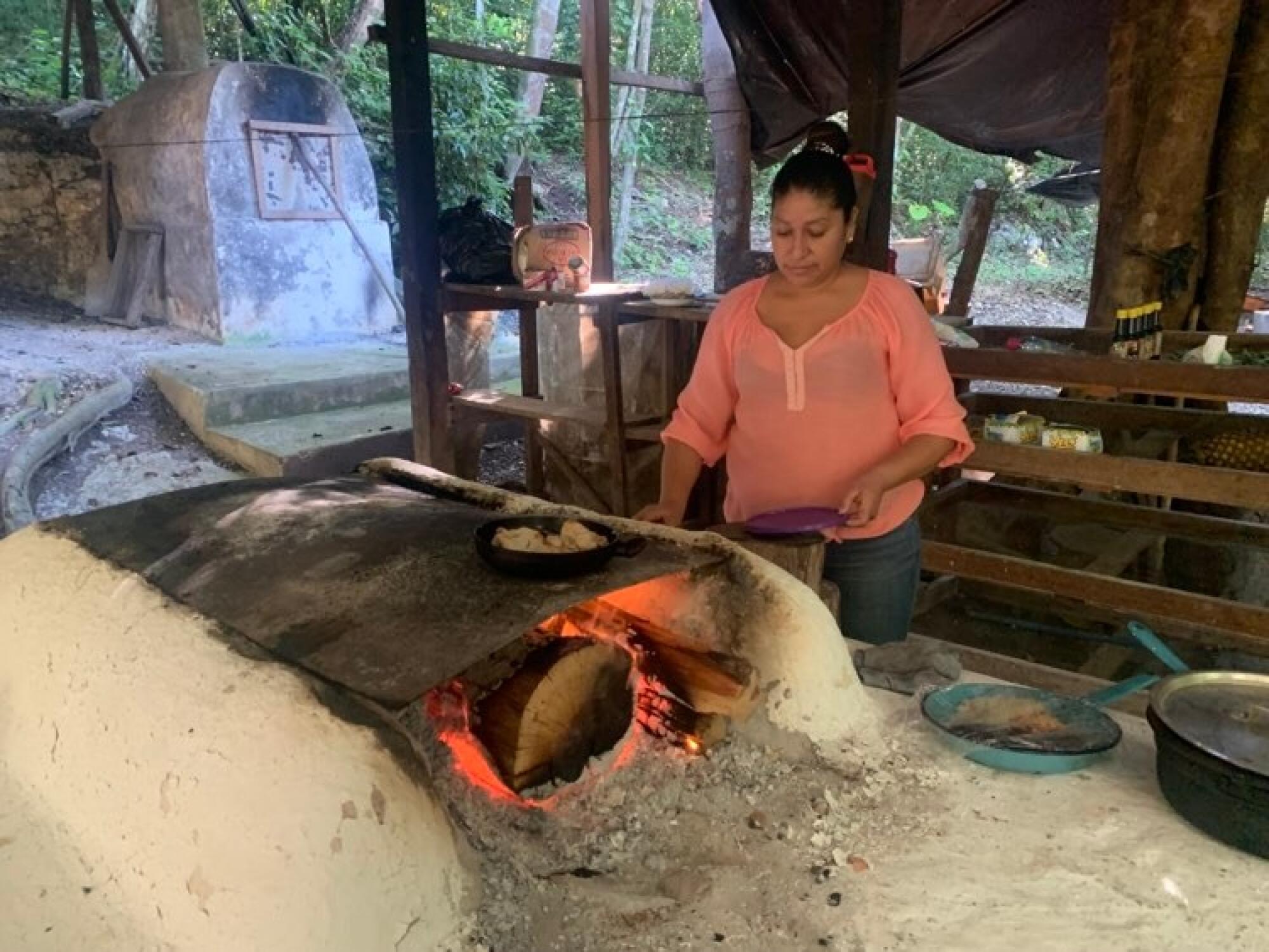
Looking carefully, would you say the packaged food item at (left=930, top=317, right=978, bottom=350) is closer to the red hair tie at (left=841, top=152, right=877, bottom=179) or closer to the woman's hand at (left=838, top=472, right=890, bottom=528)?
the red hair tie at (left=841, top=152, right=877, bottom=179)

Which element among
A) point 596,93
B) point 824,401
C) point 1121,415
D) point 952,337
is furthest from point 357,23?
point 824,401

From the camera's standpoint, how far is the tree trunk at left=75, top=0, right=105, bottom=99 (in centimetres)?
1007

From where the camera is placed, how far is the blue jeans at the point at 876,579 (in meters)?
2.43

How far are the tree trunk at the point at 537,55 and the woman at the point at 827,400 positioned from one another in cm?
1004

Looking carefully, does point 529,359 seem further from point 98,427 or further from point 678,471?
point 678,471

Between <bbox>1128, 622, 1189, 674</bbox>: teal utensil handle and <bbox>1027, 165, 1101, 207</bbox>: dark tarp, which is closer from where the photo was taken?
<bbox>1128, 622, 1189, 674</bbox>: teal utensil handle

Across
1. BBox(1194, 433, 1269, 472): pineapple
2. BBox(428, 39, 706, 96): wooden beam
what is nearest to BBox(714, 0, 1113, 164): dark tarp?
BBox(428, 39, 706, 96): wooden beam

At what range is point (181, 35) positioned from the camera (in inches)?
353

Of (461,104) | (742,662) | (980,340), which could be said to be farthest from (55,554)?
(461,104)

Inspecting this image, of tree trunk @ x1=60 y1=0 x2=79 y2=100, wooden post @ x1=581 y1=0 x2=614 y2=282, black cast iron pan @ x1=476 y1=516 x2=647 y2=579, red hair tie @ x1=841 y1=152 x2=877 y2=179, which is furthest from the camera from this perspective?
tree trunk @ x1=60 y1=0 x2=79 y2=100

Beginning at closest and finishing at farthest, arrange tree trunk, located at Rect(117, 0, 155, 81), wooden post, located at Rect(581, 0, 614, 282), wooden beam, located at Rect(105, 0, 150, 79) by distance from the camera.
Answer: wooden post, located at Rect(581, 0, 614, 282), wooden beam, located at Rect(105, 0, 150, 79), tree trunk, located at Rect(117, 0, 155, 81)

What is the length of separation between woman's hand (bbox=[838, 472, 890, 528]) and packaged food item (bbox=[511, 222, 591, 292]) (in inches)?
111

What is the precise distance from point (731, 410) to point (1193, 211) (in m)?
2.98

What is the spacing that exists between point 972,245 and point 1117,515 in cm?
320
